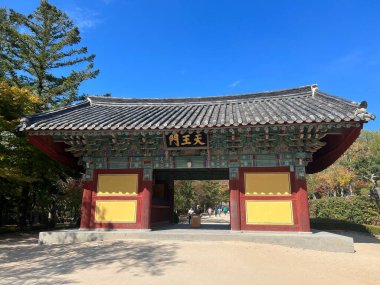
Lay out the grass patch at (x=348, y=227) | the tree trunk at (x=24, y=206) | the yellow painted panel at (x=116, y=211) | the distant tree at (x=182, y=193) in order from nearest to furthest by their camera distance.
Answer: the yellow painted panel at (x=116, y=211)
the tree trunk at (x=24, y=206)
the grass patch at (x=348, y=227)
the distant tree at (x=182, y=193)

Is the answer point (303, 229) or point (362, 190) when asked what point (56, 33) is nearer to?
point (303, 229)

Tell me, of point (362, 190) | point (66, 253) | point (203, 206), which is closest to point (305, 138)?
point (66, 253)

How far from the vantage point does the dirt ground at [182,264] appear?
5.36 meters

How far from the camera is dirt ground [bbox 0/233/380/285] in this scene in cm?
536

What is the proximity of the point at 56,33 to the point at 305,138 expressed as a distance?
21386 mm

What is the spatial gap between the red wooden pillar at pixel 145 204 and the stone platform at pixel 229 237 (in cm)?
37

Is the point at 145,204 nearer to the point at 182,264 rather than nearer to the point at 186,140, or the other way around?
the point at 186,140

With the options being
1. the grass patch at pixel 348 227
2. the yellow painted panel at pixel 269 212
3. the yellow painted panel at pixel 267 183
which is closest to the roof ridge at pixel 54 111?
the yellow painted panel at pixel 267 183

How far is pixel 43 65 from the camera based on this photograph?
20922mm

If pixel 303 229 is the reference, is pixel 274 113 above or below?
above

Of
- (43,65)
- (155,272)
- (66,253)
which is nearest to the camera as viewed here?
(155,272)

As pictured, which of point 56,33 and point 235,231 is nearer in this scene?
point 235,231

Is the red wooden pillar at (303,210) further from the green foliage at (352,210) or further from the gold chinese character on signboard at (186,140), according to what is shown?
the green foliage at (352,210)

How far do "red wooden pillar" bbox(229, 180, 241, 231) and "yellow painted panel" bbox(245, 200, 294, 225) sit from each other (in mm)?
333
